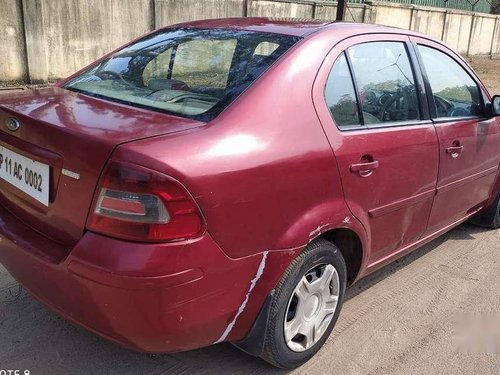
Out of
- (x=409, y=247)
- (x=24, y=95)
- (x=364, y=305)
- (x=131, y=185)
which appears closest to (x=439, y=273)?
(x=409, y=247)

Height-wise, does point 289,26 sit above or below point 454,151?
above

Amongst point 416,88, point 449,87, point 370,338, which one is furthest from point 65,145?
point 449,87

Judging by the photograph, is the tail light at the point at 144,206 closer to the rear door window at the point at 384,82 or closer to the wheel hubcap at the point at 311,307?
the wheel hubcap at the point at 311,307

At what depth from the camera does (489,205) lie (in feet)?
14.7

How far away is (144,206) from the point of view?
76.7 inches

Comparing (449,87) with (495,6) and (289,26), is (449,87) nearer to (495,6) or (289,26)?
(289,26)

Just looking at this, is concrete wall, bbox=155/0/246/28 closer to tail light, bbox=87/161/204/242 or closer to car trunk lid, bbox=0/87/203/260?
car trunk lid, bbox=0/87/203/260

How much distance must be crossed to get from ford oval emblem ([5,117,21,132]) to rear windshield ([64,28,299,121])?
438 millimetres

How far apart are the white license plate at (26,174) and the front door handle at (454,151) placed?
7.95 feet

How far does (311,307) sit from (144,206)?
3.73ft

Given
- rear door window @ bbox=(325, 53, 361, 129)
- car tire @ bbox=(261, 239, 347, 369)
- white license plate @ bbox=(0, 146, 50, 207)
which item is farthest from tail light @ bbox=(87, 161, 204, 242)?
rear door window @ bbox=(325, 53, 361, 129)

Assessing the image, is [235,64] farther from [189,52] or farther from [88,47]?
[88,47]

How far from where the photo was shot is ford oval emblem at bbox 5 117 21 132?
7.71 feet

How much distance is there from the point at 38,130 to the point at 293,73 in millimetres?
1160
